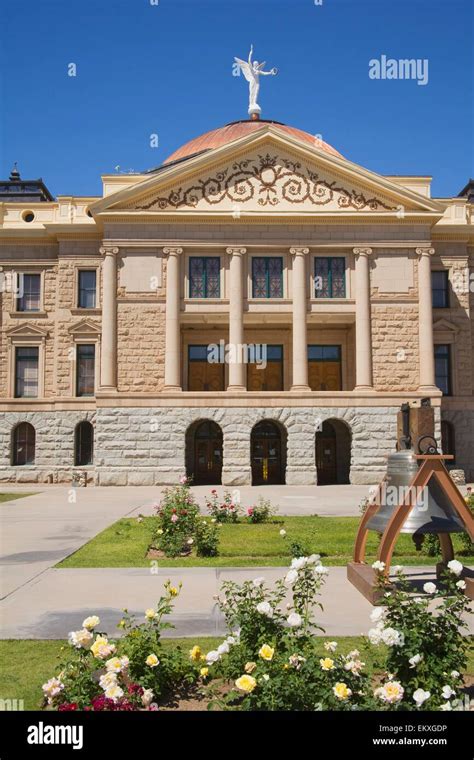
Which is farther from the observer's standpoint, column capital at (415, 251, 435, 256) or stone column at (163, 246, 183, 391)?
column capital at (415, 251, 435, 256)

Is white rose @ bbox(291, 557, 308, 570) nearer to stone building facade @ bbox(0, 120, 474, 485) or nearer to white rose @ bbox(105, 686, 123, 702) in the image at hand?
white rose @ bbox(105, 686, 123, 702)

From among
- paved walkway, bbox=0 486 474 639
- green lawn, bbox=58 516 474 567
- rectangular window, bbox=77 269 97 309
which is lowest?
green lawn, bbox=58 516 474 567

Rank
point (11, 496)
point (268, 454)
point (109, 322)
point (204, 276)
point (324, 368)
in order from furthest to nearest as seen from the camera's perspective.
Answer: point (324, 368) < point (268, 454) < point (204, 276) < point (109, 322) < point (11, 496)

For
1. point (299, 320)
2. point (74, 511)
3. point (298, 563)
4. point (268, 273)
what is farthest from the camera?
point (268, 273)

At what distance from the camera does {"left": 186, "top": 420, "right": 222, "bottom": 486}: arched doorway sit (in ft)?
119

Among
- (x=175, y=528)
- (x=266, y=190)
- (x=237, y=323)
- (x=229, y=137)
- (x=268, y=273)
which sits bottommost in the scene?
(x=175, y=528)

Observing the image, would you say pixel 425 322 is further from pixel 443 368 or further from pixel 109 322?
pixel 109 322

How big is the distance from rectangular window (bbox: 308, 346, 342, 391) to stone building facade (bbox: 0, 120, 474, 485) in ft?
0.26

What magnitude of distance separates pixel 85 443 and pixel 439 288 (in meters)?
21.6

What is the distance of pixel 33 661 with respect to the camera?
6.58 meters

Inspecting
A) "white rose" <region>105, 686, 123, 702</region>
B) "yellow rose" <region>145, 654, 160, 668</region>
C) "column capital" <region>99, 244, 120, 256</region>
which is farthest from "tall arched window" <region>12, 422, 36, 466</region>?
"white rose" <region>105, 686, 123, 702</region>

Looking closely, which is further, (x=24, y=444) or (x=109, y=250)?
(x=24, y=444)

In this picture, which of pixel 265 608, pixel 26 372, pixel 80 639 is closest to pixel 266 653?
pixel 265 608
